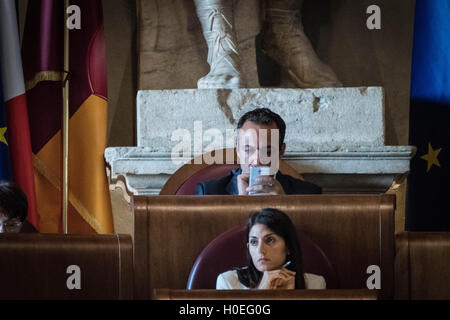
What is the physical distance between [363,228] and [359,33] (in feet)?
9.26

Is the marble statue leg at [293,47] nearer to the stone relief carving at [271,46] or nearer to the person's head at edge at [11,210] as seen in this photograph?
the stone relief carving at [271,46]

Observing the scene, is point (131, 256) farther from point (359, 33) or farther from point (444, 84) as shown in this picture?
point (359, 33)

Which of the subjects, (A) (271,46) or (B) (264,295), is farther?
(A) (271,46)

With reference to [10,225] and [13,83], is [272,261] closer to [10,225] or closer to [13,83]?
[10,225]

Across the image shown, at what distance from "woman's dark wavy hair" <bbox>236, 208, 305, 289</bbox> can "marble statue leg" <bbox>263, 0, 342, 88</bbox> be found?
7.52ft

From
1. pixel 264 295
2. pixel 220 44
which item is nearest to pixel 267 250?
pixel 264 295

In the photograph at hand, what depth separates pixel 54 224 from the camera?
5.07 metres

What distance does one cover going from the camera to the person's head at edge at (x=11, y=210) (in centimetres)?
349

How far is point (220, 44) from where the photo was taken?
4973mm

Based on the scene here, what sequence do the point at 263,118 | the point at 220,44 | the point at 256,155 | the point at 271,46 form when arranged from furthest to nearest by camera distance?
the point at 271,46 < the point at 220,44 < the point at 263,118 < the point at 256,155

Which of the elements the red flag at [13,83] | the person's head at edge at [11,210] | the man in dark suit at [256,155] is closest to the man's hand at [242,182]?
the man in dark suit at [256,155]

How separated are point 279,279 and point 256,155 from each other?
0.94 metres

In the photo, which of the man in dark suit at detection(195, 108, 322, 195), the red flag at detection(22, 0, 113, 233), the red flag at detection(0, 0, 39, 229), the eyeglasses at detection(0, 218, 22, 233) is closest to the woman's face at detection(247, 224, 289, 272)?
the man in dark suit at detection(195, 108, 322, 195)

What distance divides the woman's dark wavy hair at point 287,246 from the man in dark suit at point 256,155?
659 mm
